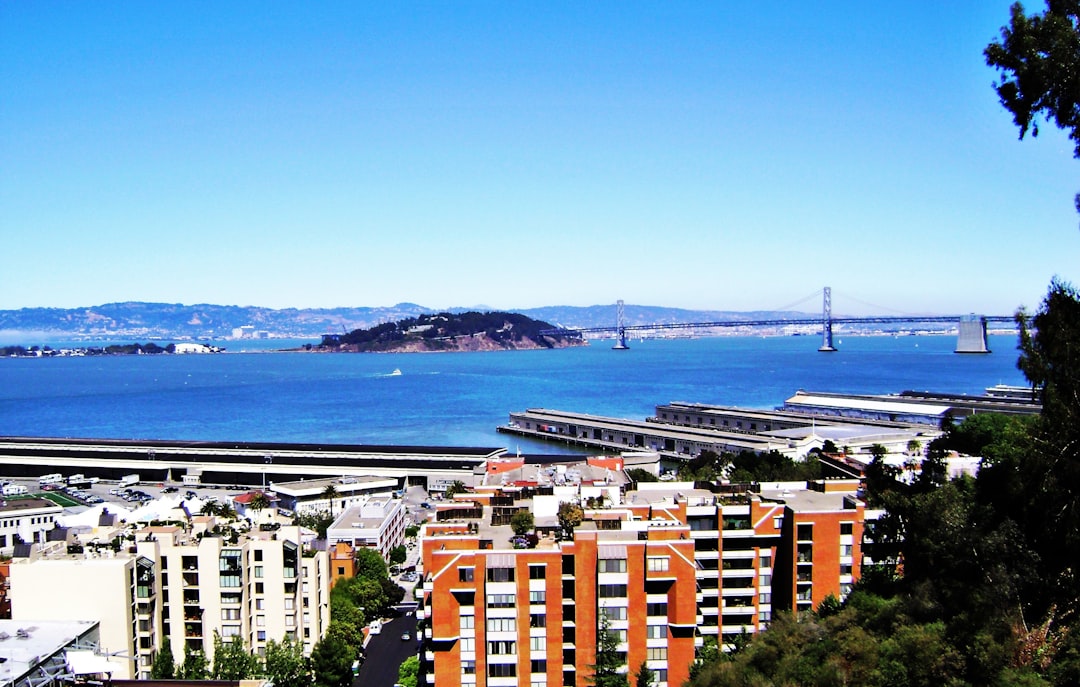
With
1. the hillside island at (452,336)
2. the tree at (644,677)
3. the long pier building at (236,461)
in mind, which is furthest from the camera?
the hillside island at (452,336)

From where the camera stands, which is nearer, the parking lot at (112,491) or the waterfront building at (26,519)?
the waterfront building at (26,519)

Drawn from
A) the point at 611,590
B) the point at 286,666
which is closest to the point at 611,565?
the point at 611,590

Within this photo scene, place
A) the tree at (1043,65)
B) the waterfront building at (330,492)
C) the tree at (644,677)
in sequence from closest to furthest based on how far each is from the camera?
the tree at (1043,65), the tree at (644,677), the waterfront building at (330,492)

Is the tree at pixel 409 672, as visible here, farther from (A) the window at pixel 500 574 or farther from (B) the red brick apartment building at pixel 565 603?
(A) the window at pixel 500 574

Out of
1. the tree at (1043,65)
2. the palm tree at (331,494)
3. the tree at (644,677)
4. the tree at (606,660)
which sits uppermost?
the tree at (1043,65)

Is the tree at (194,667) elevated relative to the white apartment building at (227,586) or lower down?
lower down

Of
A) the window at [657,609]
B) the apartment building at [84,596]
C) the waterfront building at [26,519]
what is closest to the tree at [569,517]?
the window at [657,609]

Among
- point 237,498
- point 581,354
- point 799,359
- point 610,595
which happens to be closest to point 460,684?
point 610,595
